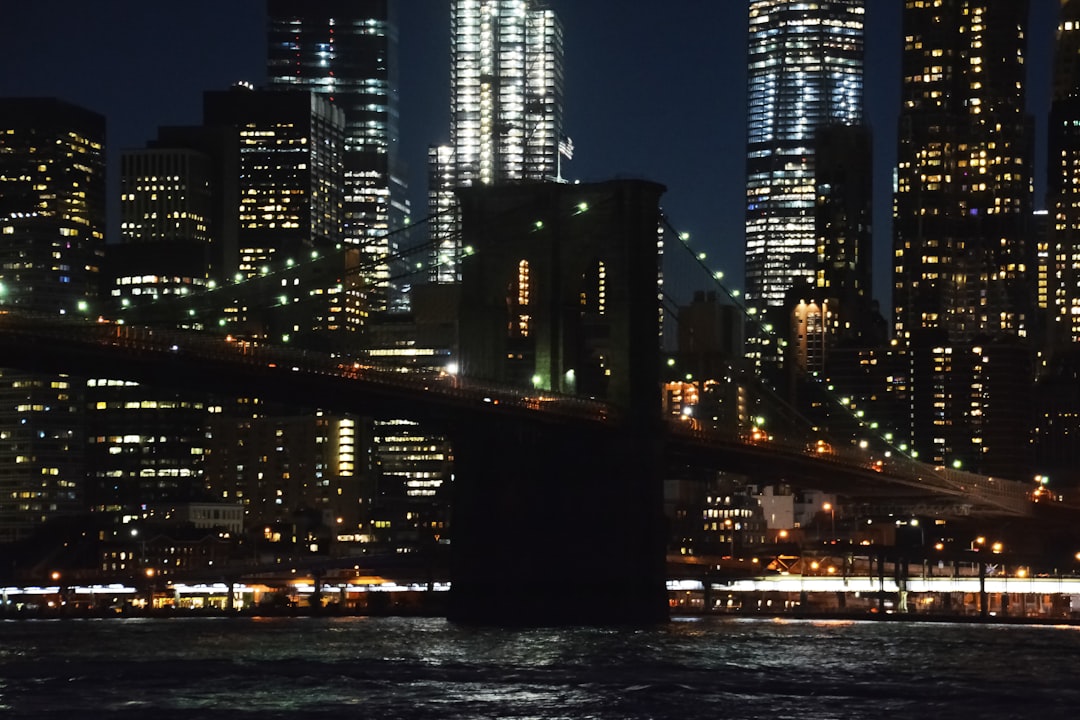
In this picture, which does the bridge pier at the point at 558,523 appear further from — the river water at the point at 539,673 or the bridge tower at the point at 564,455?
the river water at the point at 539,673

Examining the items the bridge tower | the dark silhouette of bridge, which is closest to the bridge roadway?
the dark silhouette of bridge

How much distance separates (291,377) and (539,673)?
15.6 metres

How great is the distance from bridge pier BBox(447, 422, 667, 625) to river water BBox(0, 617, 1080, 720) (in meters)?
1.63

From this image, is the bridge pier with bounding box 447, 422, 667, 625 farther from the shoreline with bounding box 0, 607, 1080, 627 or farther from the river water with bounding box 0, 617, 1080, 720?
the shoreline with bounding box 0, 607, 1080, 627

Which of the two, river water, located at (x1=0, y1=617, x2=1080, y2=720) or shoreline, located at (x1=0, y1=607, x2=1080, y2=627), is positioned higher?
river water, located at (x1=0, y1=617, x2=1080, y2=720)

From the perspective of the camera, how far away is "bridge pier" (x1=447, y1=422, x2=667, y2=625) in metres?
76.7

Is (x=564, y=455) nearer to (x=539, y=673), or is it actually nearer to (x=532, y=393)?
(x=532, y=393)

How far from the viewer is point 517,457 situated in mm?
76500

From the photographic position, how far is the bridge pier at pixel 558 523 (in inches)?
3019

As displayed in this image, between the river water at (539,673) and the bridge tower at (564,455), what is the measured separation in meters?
1.74

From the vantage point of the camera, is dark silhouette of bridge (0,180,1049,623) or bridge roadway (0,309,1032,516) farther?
dark silhouette of bridge (0,180,1049,623)

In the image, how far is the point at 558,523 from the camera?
77.0 m

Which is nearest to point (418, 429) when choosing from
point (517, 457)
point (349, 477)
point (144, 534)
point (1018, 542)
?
point (517, 457)

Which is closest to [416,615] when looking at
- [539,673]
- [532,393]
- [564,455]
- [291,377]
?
[564,455]
